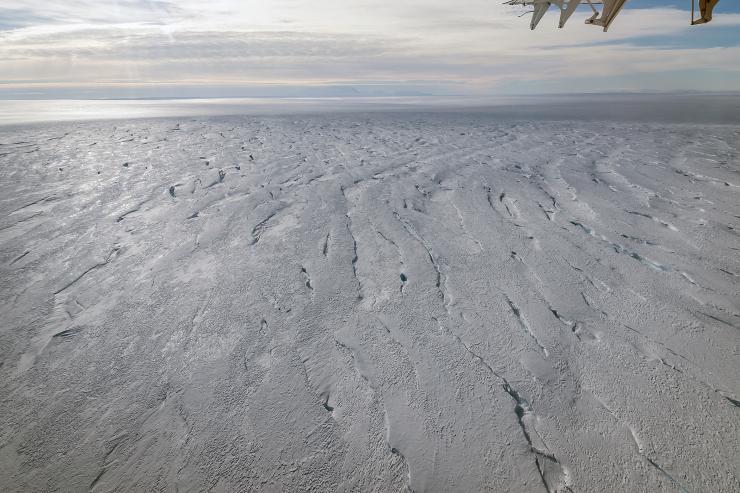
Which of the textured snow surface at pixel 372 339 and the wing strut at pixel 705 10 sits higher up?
the wing strut at pixel 705 10

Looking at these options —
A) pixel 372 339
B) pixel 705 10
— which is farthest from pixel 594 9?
pixel 372 339

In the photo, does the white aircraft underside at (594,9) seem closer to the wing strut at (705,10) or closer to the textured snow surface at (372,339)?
the wing strut at (705,10)

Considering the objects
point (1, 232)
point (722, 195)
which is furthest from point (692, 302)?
point (1, 232)

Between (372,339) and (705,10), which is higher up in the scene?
(705,10)

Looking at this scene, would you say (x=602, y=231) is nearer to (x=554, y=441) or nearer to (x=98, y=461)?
(x=554, y=441)

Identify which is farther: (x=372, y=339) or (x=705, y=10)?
(x=705, y=10)

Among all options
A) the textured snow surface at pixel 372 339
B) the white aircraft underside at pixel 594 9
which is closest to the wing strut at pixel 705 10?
the white aircraft underside at pixel 594 9

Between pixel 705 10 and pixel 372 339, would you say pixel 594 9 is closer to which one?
pixel 705 10

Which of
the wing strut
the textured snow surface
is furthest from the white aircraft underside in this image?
the textured snow surface
